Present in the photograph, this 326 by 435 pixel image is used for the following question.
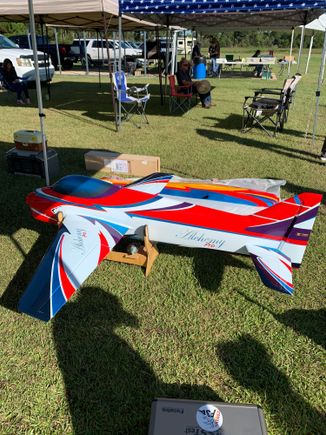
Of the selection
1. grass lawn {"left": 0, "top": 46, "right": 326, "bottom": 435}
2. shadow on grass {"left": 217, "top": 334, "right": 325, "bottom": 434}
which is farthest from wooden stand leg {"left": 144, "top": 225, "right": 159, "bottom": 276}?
shadow on grass {"left": 217, "top": 334, "right": 325, "bottom": 434}

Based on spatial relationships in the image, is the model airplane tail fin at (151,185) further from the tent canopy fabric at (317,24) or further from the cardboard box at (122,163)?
the tent canopy fabric at (317,24)

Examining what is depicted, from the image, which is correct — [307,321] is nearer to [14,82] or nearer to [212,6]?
[212,6]

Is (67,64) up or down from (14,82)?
up

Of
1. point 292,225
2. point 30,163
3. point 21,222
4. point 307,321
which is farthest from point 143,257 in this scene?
point 30,163

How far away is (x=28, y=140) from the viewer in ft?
19.7

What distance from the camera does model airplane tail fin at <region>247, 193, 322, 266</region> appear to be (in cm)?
317

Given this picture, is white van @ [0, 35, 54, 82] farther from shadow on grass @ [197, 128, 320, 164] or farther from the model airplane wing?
the model airplane wing

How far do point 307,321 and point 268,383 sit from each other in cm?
79

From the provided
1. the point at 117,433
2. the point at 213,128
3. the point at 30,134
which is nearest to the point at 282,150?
the point at 213,128

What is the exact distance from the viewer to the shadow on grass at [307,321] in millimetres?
2969

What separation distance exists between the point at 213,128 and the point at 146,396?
7700mm

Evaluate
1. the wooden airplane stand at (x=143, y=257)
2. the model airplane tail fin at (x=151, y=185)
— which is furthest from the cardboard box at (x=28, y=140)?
the wooden airplane stand at (x=143, y=257)

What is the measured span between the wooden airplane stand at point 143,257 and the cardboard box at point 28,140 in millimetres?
3235

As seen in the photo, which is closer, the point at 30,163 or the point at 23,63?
the point at 30,163
